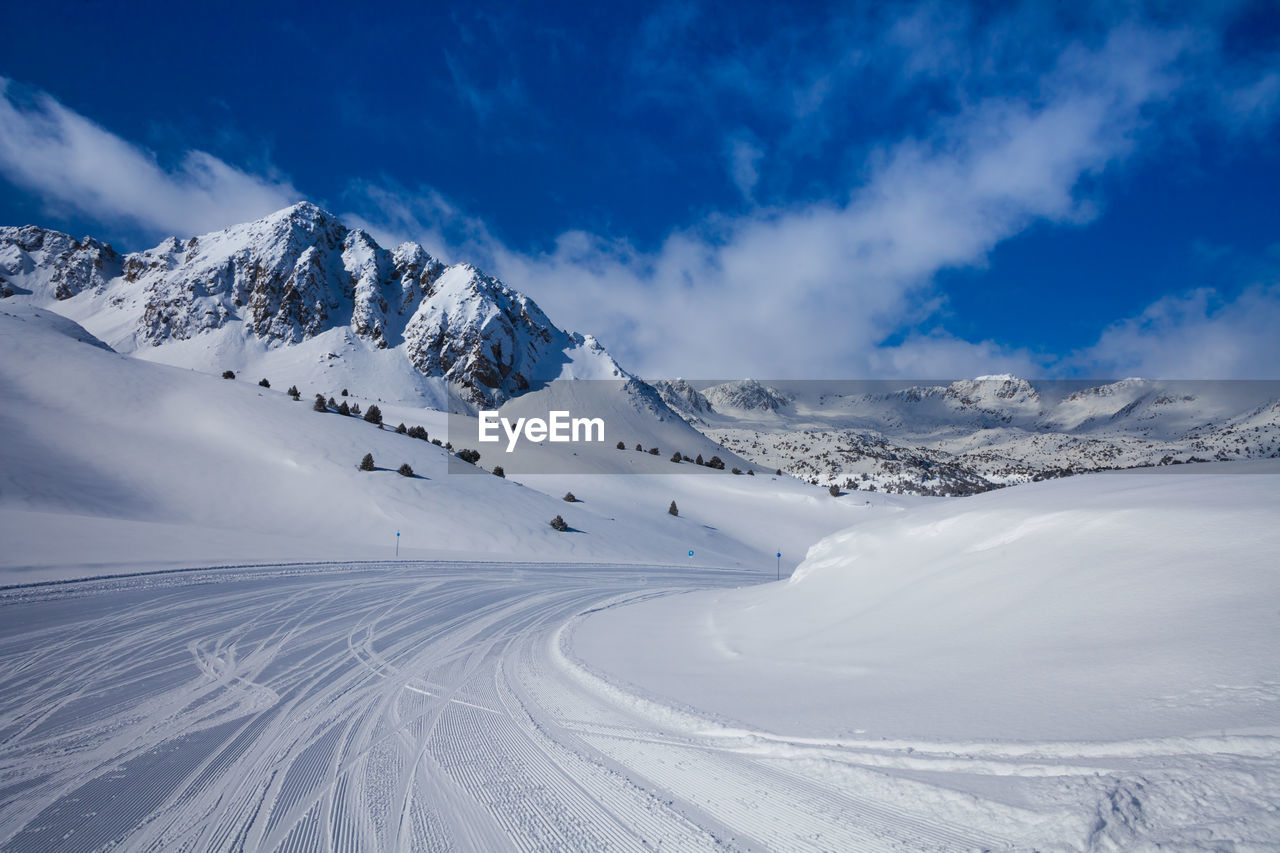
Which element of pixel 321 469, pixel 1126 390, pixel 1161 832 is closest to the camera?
pixel 1161 832

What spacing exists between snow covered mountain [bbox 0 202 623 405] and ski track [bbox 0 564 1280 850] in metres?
66.8

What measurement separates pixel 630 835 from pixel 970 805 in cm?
208

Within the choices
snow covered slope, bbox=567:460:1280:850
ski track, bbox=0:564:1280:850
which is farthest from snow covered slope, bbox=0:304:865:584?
snow covered slope, bbox=567:460:1280:850

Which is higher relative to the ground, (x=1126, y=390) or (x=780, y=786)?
(x=1126, y=390)

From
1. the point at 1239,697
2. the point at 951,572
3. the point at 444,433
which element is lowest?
the point at 1239,697

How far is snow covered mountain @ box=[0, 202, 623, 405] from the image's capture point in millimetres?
71562

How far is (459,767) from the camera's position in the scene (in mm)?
4434

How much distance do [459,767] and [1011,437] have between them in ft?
585

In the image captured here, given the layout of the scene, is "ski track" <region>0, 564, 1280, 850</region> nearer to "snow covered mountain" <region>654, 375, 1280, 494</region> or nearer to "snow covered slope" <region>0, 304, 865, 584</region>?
"snow covered slope" <region>0, 304, 865, 584</region>

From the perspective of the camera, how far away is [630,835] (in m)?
3.37

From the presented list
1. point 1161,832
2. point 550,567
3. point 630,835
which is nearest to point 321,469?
point 550,567

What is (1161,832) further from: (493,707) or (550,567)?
(550,567)

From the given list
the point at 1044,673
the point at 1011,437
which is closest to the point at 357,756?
the point at 1044,673

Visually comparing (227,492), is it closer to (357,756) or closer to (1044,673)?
(357,756)
